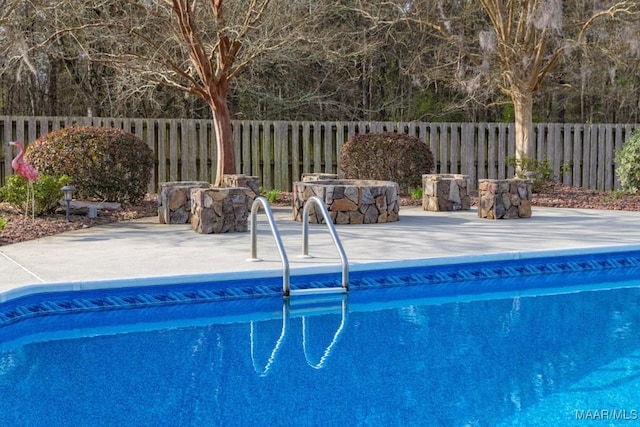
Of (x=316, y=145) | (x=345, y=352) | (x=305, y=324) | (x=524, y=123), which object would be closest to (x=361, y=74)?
(x=316, y=145)

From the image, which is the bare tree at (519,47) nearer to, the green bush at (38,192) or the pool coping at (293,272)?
the pool coping at (293,272)

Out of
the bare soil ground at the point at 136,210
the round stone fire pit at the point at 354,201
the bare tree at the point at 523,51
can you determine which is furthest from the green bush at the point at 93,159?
the bare tree at the point at 523,51

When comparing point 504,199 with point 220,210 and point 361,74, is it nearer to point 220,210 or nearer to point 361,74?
point 220,210

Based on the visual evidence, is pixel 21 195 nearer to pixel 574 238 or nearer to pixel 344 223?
pixel 344 223

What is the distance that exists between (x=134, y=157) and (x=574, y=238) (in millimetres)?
5958

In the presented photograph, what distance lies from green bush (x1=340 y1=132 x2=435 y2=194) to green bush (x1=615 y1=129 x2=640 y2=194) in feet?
10.0

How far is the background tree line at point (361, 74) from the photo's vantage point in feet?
48.7

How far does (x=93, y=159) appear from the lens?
35.8 feet

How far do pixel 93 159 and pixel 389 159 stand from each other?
4825mm

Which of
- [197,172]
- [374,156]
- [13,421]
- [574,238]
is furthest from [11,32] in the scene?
[13,421]

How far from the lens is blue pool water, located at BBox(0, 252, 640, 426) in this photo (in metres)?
3.99

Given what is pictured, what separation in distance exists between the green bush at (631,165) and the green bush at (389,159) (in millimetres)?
3051

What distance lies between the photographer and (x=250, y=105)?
18.1 meters

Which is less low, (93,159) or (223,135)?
(223,135)
